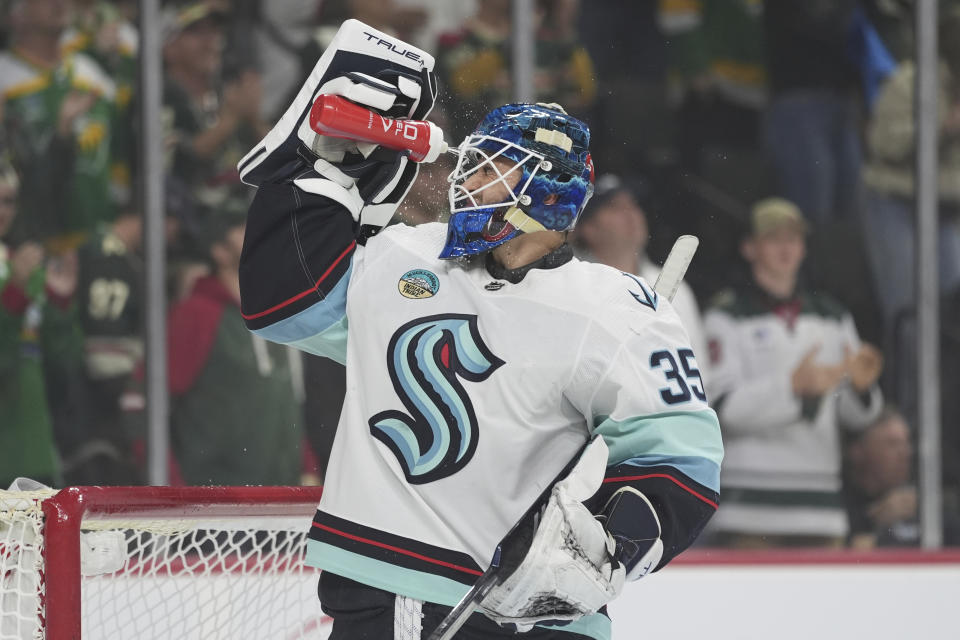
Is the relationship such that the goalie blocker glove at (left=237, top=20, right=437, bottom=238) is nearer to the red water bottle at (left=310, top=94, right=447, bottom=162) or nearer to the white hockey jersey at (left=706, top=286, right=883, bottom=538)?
the red water bottle at (left=310, top=94, right=447, bottom=162)

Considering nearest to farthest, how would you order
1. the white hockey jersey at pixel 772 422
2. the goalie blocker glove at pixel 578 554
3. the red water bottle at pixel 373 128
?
the goalie blocker glove at pixel 578 554
the red water bottle at pixel 373 128
the white hockey jersey at pixel 772 422

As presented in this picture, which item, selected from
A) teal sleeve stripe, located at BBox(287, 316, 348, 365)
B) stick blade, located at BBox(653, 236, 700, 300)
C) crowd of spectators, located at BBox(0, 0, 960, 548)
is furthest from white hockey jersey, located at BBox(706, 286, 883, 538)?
teal sleeve stripe, located at BBox(287, 316, 348, 365)

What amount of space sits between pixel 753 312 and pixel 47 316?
1883mm

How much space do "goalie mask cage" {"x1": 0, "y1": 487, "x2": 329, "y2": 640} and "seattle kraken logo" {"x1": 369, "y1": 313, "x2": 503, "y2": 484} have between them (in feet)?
1.22

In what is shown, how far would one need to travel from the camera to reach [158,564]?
2.04 meters

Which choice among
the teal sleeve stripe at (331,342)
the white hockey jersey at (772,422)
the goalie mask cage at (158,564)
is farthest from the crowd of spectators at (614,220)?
the teal sleeve stripe at (331,342)

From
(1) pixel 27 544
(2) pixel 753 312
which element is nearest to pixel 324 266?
(1) pixel 27 544

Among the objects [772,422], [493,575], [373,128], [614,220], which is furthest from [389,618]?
[772,422]

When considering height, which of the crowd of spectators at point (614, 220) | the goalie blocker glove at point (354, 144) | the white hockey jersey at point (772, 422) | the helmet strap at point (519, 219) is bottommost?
the white hockey jersey at point (772, 422)

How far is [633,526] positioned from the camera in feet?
4.85

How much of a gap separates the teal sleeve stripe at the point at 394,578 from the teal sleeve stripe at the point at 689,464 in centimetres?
21

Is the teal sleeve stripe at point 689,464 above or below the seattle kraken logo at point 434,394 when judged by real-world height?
below

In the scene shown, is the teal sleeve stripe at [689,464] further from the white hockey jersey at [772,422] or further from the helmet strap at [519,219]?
the white hockey jersey at [772,422]

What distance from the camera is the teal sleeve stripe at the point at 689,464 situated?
5.04 feet
